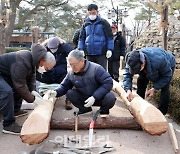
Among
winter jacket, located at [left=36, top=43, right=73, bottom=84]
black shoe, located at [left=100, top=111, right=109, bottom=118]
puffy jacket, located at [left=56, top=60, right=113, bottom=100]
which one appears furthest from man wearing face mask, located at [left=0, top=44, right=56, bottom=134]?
winter jacket, located at [left=36, top=43, right=73, bottom=84]

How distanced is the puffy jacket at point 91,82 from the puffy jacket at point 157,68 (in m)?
0.42

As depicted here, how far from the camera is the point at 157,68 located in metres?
3.96

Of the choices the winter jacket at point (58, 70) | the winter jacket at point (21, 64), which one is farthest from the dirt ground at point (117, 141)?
the winter jacket at point (58, 70)

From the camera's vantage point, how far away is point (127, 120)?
388 cm

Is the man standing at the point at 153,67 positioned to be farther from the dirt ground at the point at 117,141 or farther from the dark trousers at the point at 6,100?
the dark trousers at the point at 6,100

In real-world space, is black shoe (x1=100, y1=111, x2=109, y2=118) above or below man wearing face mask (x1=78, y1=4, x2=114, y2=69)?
below

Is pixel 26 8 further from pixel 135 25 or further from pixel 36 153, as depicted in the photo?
pixel 36 153

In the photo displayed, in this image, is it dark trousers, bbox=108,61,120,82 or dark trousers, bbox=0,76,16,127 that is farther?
dark trousers, bbox=108,61,120,82

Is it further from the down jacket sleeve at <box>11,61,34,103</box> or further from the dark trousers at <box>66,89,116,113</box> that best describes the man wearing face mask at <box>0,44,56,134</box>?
the dark trousers at <box>66,89,116,113</box>

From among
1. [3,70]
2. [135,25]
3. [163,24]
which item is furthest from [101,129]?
[135,25]

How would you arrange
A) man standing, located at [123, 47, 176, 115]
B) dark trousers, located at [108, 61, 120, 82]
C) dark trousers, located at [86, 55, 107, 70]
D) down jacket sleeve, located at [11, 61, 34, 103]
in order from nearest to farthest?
down jacket sleeve, located at [11, 61, 34, 103], man standing, located at [123, 47, 176, 115], dark trousers, located at [86, 55, 107, 70], dark trousers, located at [108, 61, 120, 82]

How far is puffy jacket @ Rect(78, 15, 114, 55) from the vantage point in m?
5.66

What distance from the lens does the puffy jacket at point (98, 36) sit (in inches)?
223

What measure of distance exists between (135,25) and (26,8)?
1208 centimetres
